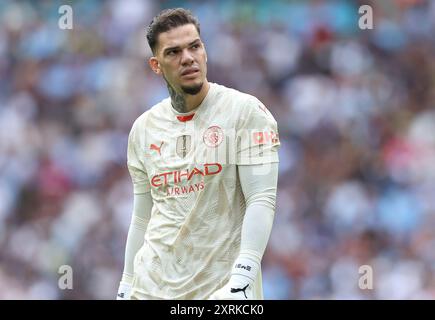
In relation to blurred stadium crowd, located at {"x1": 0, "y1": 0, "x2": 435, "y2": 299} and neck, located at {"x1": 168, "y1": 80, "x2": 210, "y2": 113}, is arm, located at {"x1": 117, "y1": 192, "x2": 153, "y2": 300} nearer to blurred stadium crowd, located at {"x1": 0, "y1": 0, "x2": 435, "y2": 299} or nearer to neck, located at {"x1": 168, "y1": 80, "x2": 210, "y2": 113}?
neck, located at {"x1": 168, "y1": 80, "x2": 210, "y2": 113}

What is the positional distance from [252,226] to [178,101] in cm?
81

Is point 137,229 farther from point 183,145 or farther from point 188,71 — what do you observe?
point 188,71

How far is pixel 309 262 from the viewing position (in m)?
9.49

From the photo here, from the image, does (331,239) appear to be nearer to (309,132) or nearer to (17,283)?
(309,132)

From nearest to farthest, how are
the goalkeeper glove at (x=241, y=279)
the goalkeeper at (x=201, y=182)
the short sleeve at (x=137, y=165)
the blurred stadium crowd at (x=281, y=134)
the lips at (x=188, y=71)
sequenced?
the goalkeeper glove at (x=241, y=279) → the goalkeeper at (x=201, y=182) → the lips at (x=188, y=71) → the short sleeve at (x=137, y=165) → the blurred stadium crowd at (x=281, y=134)

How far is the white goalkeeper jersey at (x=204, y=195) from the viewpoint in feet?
15.7

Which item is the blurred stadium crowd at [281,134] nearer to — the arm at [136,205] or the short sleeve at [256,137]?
the arm at [136,205]

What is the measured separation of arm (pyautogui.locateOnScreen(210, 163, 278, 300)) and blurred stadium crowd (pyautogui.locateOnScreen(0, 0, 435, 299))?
455 cm

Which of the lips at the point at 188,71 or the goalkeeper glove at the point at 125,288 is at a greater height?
the lips at the point at 188,71

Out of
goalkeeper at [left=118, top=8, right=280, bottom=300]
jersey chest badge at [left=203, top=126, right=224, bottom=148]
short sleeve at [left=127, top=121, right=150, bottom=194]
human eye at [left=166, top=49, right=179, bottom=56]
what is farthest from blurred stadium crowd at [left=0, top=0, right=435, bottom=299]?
human eye at [left=166, top=49, right=179, bottom=56]

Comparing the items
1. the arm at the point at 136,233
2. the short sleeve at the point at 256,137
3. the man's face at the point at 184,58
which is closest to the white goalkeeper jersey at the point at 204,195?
the short sleeve at the point at 256,137

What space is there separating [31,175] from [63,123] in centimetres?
77

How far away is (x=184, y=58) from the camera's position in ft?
16.1

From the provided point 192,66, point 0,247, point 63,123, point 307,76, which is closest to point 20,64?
point 63,123
